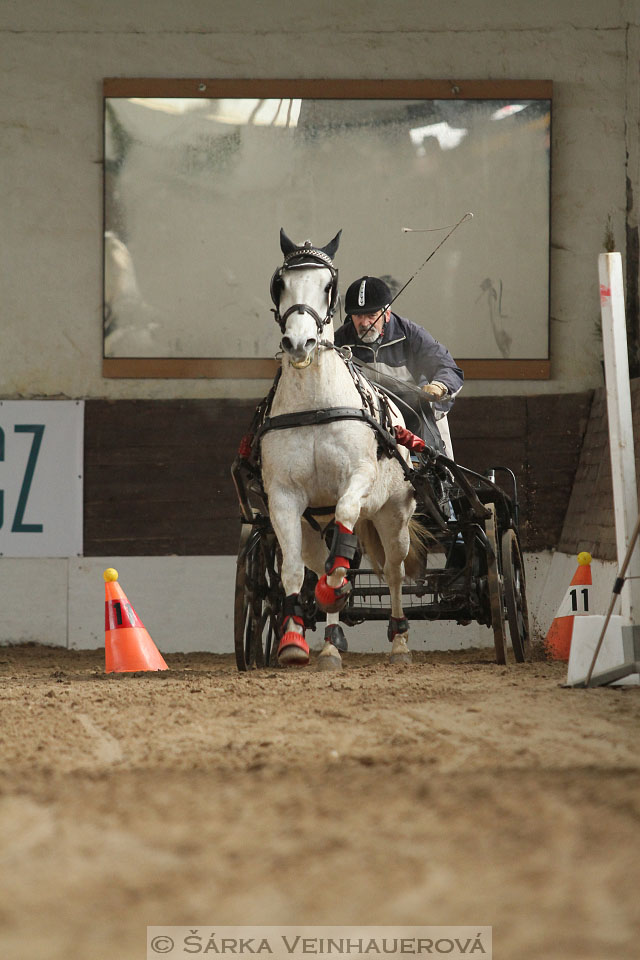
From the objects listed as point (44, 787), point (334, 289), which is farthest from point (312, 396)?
point (44, 787)

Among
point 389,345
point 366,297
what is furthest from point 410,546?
point 366,297

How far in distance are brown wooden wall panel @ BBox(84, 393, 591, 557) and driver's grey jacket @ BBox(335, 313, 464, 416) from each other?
245cm

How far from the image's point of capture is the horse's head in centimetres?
450

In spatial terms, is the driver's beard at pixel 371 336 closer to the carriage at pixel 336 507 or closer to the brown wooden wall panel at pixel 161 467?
the carriage at pixel 336 507

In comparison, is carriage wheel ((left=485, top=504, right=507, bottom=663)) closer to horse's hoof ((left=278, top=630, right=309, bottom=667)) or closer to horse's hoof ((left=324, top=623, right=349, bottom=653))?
horse's hoof ((left=324, top=623, right=349, bottom=653))

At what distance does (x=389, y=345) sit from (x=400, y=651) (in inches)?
63.5

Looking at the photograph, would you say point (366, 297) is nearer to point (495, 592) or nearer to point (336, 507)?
point (336, 507)

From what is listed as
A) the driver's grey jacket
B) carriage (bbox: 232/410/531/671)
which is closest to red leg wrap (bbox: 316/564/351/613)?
carriage (bbox: 232/410/531/671)

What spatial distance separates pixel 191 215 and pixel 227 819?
21.2 feet

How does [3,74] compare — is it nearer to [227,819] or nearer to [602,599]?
[602,599]

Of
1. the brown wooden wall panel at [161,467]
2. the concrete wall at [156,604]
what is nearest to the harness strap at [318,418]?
the brown wooden wall panel at [161,467]

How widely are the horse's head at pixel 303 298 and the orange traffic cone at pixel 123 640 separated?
5.91 ft

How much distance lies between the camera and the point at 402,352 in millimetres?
5750

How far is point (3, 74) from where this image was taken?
8.15m
